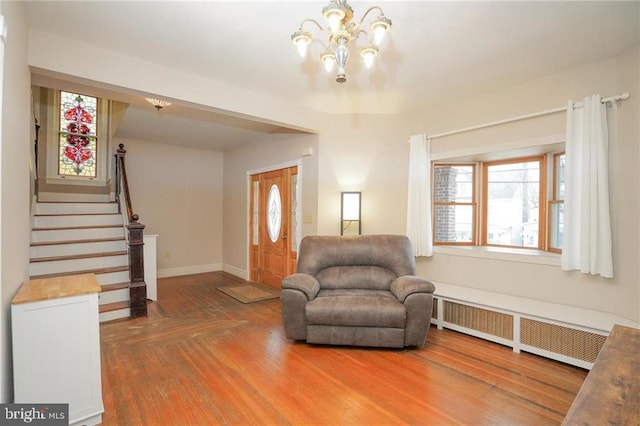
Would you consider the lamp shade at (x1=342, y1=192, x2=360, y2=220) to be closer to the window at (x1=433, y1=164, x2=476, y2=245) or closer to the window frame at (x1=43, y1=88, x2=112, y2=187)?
the window at (x1=433, y1=164, x2=476, y2=245)

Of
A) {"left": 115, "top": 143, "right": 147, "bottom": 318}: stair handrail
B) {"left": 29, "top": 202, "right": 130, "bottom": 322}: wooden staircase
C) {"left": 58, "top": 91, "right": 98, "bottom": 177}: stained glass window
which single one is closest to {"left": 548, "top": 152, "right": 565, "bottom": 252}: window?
{"left": 115, "top": 143, "right": 147, "bottom": 318}: stair handrail

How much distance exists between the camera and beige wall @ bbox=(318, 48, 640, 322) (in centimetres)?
252

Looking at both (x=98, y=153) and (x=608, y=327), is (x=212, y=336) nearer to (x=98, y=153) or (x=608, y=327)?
(x=608, y=327)

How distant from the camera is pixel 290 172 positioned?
4.81 meters

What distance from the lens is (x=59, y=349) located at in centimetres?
175

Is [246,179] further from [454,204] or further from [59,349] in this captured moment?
[59,349]

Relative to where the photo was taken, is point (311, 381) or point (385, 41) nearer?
point (311, 381)

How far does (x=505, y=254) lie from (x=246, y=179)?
14.2 ft

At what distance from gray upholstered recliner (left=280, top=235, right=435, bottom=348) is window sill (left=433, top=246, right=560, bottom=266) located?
2.12 feet

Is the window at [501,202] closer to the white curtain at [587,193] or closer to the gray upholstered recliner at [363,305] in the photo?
the white curtain at [587,193]

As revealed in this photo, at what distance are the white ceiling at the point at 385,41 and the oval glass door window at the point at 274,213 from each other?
6.56ft

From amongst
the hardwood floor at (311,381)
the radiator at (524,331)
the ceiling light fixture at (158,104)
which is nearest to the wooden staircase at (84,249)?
the hardwood floor at (311,381)

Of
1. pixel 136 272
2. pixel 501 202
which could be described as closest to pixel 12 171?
pixel 136 272

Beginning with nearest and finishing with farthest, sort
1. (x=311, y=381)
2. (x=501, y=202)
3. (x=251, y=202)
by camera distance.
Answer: (x=311, y=381), (x=501, y=202), (x=251, y=202)
